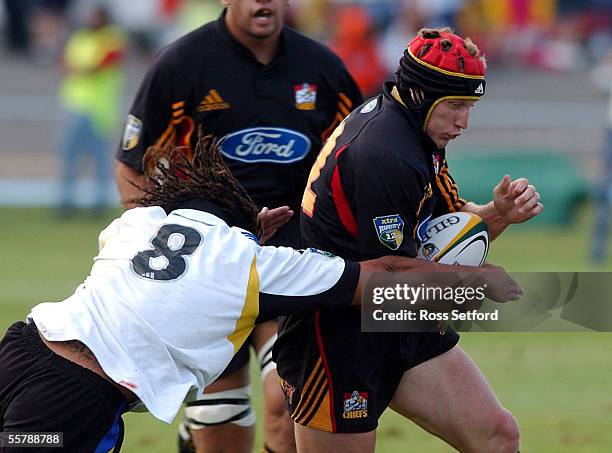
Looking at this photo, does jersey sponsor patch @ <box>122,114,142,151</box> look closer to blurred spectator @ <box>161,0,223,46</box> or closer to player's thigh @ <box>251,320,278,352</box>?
player's thigh @ <box>251,320,278,352</box>

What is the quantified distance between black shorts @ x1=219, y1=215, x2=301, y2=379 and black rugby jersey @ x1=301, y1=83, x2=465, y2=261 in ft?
2.87

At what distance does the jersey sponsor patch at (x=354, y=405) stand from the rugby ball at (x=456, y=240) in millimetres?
605

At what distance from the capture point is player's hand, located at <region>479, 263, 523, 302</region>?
495 centimetres

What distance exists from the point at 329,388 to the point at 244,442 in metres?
1.27

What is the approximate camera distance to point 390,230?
487 cm

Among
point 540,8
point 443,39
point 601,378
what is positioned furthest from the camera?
point 540,8

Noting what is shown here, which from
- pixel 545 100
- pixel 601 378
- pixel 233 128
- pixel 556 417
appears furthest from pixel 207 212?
pixel 545 100

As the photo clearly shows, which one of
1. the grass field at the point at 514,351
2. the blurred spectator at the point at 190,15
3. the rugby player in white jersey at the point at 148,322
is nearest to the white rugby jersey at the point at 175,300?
the rugby player in white jersey at the point at 148,322

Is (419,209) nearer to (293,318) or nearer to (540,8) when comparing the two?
(293,318)

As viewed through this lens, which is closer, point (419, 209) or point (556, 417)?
point (419, 209)

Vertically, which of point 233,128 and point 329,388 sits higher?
point 233,128

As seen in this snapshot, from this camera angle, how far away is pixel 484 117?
21.4 m

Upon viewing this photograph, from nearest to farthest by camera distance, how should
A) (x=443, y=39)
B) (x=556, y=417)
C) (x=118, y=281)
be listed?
(x=118, y=281) < (x=443, y=39) < (x=556, y=417)

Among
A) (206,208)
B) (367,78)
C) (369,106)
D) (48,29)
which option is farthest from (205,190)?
(48,29)
